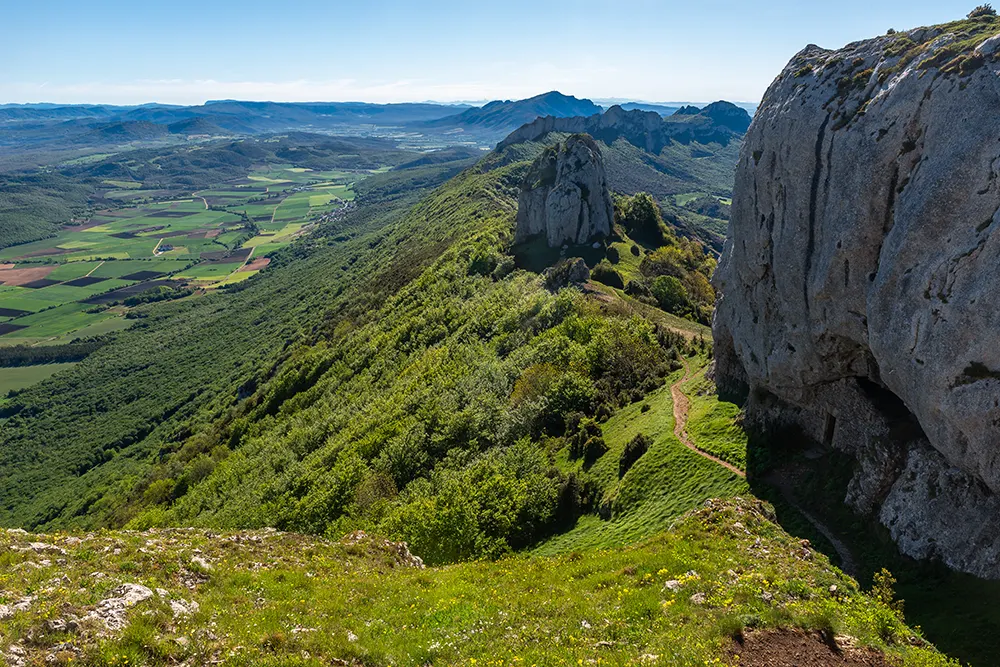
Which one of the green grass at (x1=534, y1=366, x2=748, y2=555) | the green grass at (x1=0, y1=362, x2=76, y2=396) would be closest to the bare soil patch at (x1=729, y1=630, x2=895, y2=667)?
the green grass at (x1=534, y1=366, x2=748, y2=555)

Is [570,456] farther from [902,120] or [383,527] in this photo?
[902,120]

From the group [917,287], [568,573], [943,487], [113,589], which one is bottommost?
[568,573]

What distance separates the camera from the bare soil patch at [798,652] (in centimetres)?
1603

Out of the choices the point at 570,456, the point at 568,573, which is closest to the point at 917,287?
the point at 568,573

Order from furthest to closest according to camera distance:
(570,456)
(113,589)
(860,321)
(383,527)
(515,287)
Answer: (515,287), (570,456), (383,527), (860,321), (113,589)

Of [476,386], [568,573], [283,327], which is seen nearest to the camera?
[568,573]

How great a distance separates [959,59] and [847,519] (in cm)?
2101

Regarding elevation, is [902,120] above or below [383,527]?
above

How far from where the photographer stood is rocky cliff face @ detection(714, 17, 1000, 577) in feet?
65.7

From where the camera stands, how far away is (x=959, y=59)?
22484 mm

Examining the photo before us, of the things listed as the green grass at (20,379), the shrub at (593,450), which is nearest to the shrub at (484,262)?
the shrub at (593,450)

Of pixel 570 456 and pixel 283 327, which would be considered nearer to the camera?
pixel 570 456

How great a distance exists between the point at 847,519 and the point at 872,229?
45.6 ft

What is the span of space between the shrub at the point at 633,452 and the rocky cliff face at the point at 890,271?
7412 millimetres
